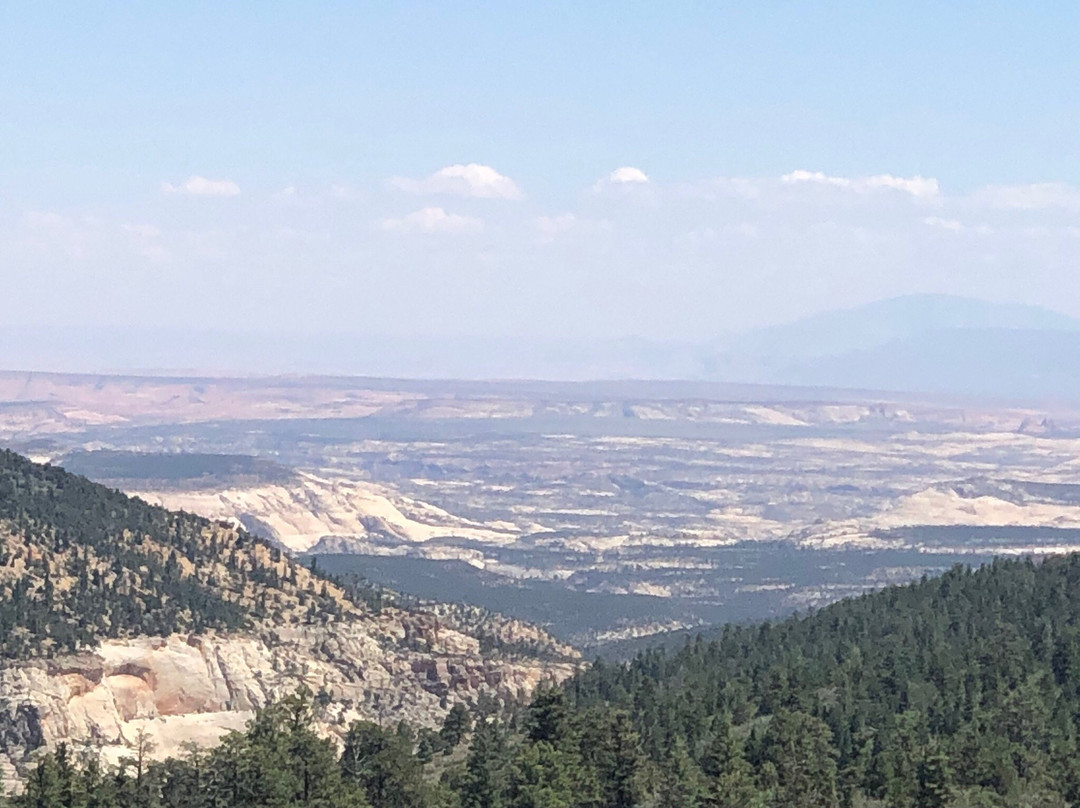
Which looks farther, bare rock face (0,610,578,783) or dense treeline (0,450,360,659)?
dense treeline (0,450,360,659)

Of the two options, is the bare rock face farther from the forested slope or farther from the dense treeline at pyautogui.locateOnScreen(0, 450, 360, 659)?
the forested slope

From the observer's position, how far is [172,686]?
140 metres

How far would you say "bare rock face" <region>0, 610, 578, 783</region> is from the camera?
13138cm

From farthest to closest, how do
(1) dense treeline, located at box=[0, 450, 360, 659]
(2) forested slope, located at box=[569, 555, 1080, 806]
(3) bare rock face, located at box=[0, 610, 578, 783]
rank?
(1) dense treeline, located at box=[0, 450, 360, 659] → (3) bare rock face, located at box=[0, 610, 578, 783] → (2) forested slope, located at box=[569, 555, 1080, 806]

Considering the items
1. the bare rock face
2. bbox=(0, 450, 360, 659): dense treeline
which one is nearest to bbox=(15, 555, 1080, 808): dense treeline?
the bare rock face

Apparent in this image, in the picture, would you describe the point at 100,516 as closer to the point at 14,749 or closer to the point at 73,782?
the point at 14,749

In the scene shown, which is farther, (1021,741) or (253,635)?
(253,635)

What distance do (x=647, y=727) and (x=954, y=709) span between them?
18.0 m

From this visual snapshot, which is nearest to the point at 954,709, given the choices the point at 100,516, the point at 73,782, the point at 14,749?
the point at 73,782

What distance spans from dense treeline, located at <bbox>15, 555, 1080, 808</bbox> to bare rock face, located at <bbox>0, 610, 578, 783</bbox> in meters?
13.2

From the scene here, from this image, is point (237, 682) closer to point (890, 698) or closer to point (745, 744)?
point (890, 698)

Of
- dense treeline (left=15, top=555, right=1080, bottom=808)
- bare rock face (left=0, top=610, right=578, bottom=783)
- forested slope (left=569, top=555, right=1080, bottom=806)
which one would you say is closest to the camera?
dense treeline (left=15, top=555, right=1080, bottom=808)

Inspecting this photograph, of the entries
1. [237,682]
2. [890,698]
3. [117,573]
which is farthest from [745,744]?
[117,573]

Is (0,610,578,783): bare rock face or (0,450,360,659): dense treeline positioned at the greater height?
(0,450,360,659): dense treeline
